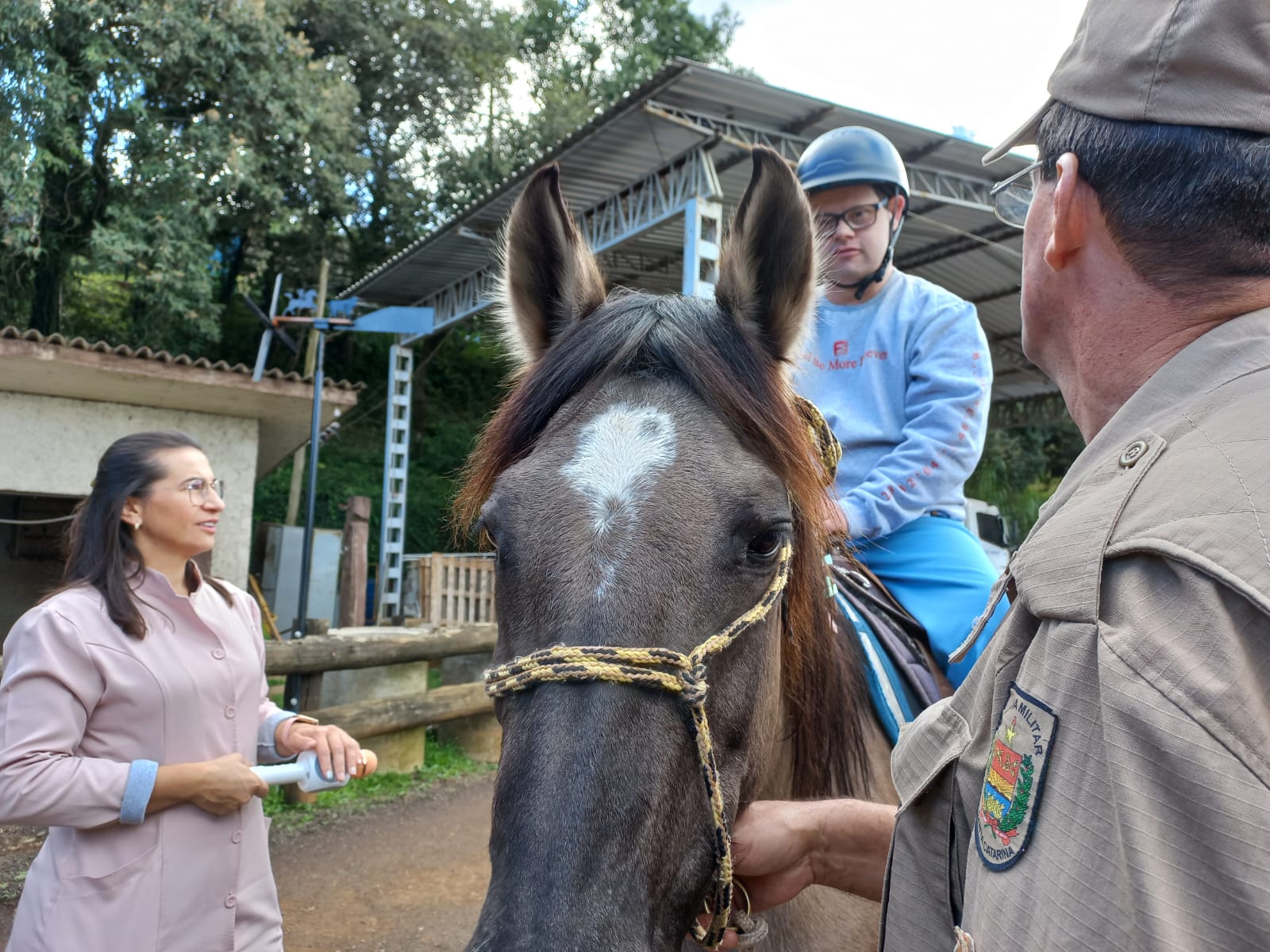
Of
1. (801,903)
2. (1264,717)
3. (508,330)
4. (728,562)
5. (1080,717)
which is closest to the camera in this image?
(1264,717)

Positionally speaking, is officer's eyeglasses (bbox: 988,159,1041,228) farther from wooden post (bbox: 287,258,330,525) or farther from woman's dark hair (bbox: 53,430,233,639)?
wooden post (bbox: 287,258,330,525)

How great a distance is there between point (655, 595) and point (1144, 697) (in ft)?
2.53

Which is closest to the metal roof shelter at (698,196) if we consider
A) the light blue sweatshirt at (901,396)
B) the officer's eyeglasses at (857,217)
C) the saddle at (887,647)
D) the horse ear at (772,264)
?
the officer's eyeglasses at (857,217)

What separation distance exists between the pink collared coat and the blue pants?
212 cm

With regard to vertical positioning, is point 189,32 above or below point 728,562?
above

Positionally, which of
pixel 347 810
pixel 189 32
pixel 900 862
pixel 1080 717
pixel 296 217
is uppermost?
pixel 189 32

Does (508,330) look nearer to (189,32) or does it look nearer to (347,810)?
(347,810)

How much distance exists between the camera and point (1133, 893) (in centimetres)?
72

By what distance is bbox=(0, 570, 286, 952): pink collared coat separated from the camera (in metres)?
2.28

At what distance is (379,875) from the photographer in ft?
19.0

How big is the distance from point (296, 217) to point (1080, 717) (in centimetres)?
1921

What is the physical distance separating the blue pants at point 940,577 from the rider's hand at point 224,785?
1980 millimetres

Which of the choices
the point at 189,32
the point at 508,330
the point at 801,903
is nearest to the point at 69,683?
the point at 508,330

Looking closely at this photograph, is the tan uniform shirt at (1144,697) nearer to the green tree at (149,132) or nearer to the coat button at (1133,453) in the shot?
the coat button at (1133,453)
